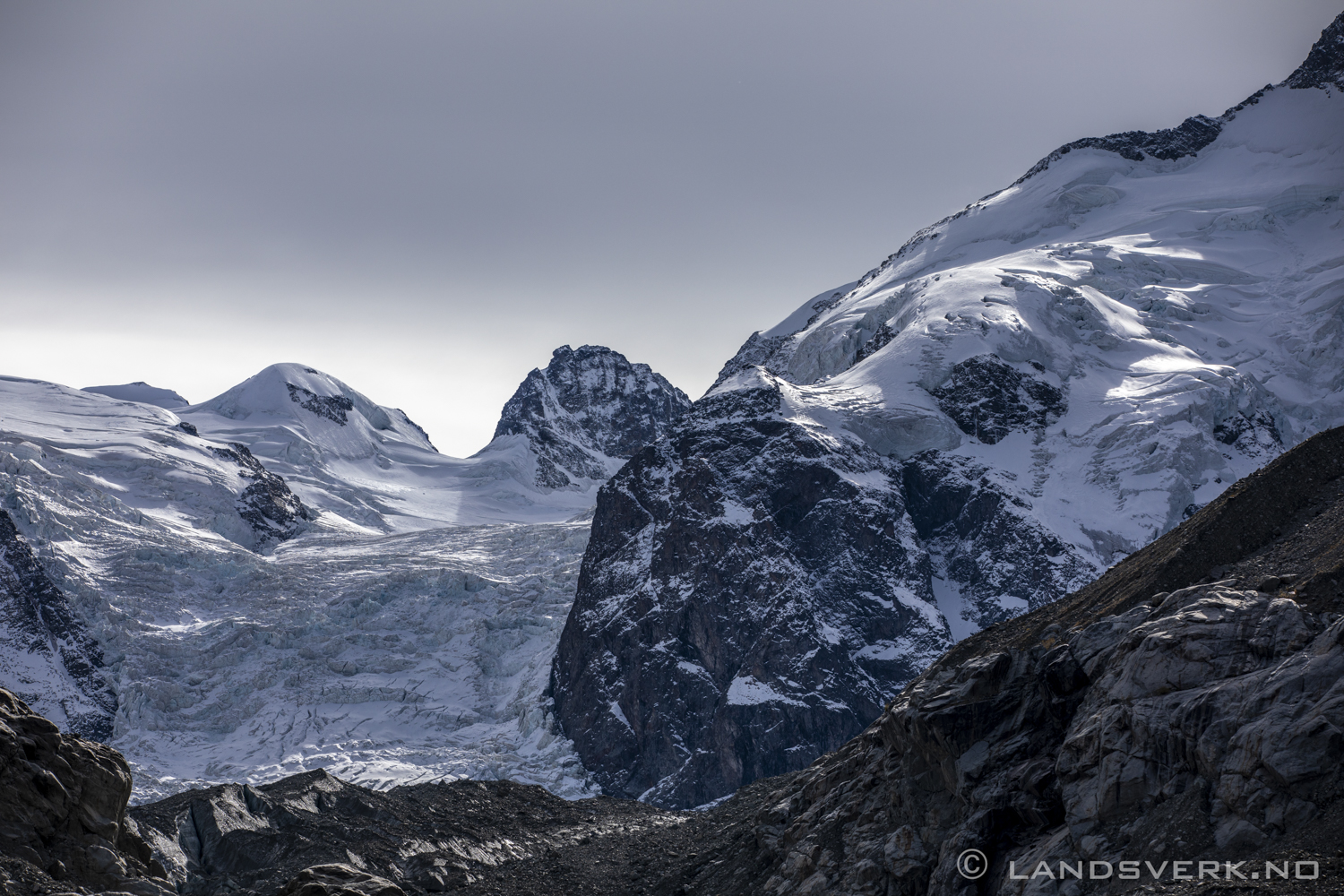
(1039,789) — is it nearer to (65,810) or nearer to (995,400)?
(65,810)

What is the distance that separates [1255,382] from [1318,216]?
62.1 meters

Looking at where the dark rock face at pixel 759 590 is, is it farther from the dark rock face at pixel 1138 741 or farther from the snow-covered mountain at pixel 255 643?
the dark rock face at pixel 1138 741

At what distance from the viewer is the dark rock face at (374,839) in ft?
179

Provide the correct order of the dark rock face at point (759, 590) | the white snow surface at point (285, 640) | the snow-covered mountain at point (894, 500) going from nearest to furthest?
the dark rock face at point (759, 590) < the snow-covered mountain at point (894, 500) < the white snow surface at point (285, 640)

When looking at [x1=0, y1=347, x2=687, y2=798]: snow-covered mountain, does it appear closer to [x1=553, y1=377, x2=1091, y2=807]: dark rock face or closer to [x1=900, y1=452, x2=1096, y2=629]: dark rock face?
[x1=553, y1=377, x2=1091, y2=807]: dark rock face

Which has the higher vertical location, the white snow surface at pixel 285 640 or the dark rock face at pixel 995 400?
the dark rock face at pixel 995 400

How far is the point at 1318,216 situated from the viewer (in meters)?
193

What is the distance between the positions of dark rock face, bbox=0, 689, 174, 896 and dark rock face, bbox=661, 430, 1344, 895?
80.8 feet

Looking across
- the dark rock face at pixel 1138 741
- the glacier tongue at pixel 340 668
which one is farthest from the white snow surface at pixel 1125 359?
the dark rock face at pixel 1138 741

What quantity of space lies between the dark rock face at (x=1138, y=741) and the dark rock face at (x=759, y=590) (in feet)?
224

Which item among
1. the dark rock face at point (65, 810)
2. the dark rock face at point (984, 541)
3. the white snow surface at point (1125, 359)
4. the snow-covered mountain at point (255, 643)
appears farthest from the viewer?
the white snow surface at point (1125, 359)

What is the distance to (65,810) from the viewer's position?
3350cm

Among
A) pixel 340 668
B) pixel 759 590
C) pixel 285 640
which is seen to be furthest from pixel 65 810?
pixel 285 640

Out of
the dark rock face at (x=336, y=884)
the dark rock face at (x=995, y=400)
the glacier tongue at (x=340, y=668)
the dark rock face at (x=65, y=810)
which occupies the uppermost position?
the dark rock face at (x=995, y=400)
